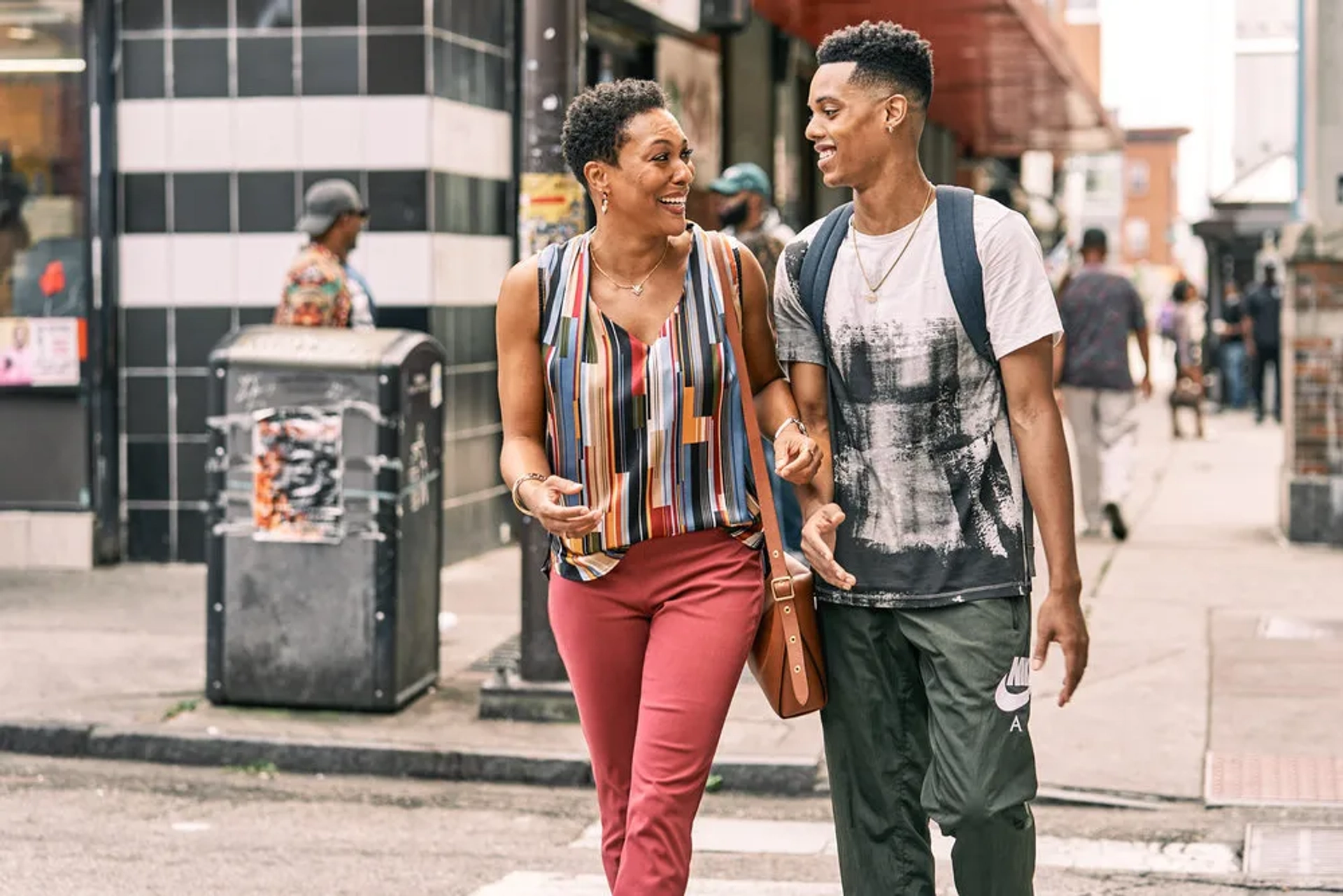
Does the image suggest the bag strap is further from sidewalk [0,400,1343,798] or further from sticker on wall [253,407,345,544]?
sticker on wall [253,407,345,544]

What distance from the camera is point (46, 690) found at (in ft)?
27.0

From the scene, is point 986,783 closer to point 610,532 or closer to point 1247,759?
point 610,532

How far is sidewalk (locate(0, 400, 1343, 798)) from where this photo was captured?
7.25 metres

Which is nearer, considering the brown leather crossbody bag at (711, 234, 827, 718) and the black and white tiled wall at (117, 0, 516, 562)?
the brown leather crossbody bag at (711, 234, 827, 718)

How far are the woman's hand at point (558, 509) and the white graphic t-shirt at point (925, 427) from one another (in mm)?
505

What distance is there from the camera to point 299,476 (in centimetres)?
770

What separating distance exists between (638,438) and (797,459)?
379mm

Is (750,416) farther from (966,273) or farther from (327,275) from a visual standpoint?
(327,275)

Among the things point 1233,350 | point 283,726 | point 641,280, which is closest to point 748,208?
point 283,726

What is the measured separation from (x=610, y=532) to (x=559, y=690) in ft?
12.0

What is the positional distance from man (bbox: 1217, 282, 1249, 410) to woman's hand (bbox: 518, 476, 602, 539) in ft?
78.2

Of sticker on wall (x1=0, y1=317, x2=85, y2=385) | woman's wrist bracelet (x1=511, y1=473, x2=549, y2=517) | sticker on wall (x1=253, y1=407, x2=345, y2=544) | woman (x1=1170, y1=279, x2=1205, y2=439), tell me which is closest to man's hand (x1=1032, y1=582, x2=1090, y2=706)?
woman's wrist bracelet (x1=511, y1=473, x2=549, y2=517)

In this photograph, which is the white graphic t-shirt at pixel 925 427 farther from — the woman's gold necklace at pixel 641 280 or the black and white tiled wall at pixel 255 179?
the black and white tiled wall at pixel 255 179

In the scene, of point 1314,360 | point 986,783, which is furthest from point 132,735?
point 1314,360
